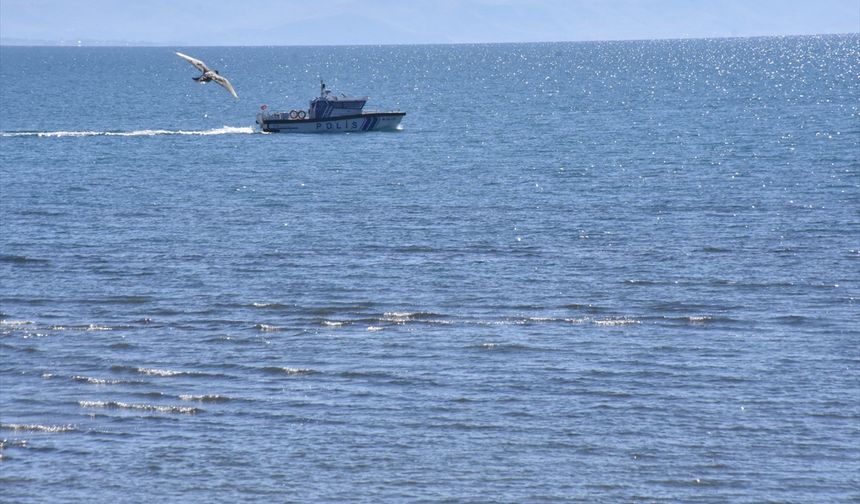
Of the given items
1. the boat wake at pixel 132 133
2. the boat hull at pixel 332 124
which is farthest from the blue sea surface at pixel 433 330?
the boat hull at pixel 332 124

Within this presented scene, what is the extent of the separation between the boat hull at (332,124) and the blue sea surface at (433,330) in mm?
22114

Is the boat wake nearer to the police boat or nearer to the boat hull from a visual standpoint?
the boat hull

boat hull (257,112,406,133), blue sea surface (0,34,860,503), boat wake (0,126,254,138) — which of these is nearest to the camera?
blue sea surface (0,34,860,503)

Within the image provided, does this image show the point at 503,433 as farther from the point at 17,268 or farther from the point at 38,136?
the point at 38,136

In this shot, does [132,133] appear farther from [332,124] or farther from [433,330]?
[433,330]

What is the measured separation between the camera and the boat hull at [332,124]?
10419 centimetres

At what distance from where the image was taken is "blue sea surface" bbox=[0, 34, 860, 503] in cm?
2755

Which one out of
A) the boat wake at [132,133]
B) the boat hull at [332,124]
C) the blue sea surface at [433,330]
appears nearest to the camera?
the blue sea surface at [433,330]

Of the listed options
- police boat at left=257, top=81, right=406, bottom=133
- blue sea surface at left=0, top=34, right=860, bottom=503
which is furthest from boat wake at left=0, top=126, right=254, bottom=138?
blue sea surface at left=0, top=34, right=860, bottom=503

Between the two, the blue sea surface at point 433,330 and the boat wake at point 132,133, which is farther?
the boat wake at point 132,133

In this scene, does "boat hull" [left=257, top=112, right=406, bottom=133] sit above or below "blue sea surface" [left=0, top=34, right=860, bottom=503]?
above

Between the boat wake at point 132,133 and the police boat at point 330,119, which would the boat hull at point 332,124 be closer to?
the police boat at point 330,119

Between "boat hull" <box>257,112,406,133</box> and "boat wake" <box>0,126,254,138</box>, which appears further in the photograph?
"boat hull" <box>257,112,406,133</box>

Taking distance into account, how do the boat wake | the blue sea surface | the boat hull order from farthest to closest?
1. the boat hull
2. the boat wake
3. the blue sea surface
